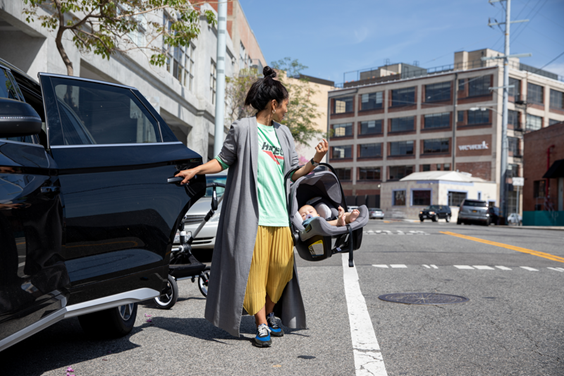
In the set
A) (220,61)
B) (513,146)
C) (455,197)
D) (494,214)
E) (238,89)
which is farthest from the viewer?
(513,146)

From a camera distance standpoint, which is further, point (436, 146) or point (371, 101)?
point (371, 101)

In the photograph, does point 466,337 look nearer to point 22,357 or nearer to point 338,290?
point 338,290

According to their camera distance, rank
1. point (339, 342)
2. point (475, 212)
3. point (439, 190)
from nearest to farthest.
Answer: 1. point (339, 342)
2. point (475, 212)
3. point (439, 190)

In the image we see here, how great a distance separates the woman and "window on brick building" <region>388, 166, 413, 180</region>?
6622cm

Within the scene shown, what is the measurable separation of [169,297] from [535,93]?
67.4 metres

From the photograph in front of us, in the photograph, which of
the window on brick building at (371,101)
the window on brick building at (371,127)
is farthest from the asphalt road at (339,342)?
the window on brick building at (371,101)

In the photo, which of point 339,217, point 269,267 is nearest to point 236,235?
point 269,267

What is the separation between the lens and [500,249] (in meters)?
12.4

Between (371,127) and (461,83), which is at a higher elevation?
(461,83)

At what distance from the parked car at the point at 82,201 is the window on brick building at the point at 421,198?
59019 millimetres

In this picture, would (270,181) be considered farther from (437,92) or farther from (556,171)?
(437,92)

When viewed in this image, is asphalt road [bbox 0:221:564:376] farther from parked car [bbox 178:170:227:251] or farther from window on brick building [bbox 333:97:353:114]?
window on brick building [bbox 333:97:353:114]

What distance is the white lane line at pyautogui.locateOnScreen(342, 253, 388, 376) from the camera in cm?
333

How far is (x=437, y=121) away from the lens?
66.2 meters
